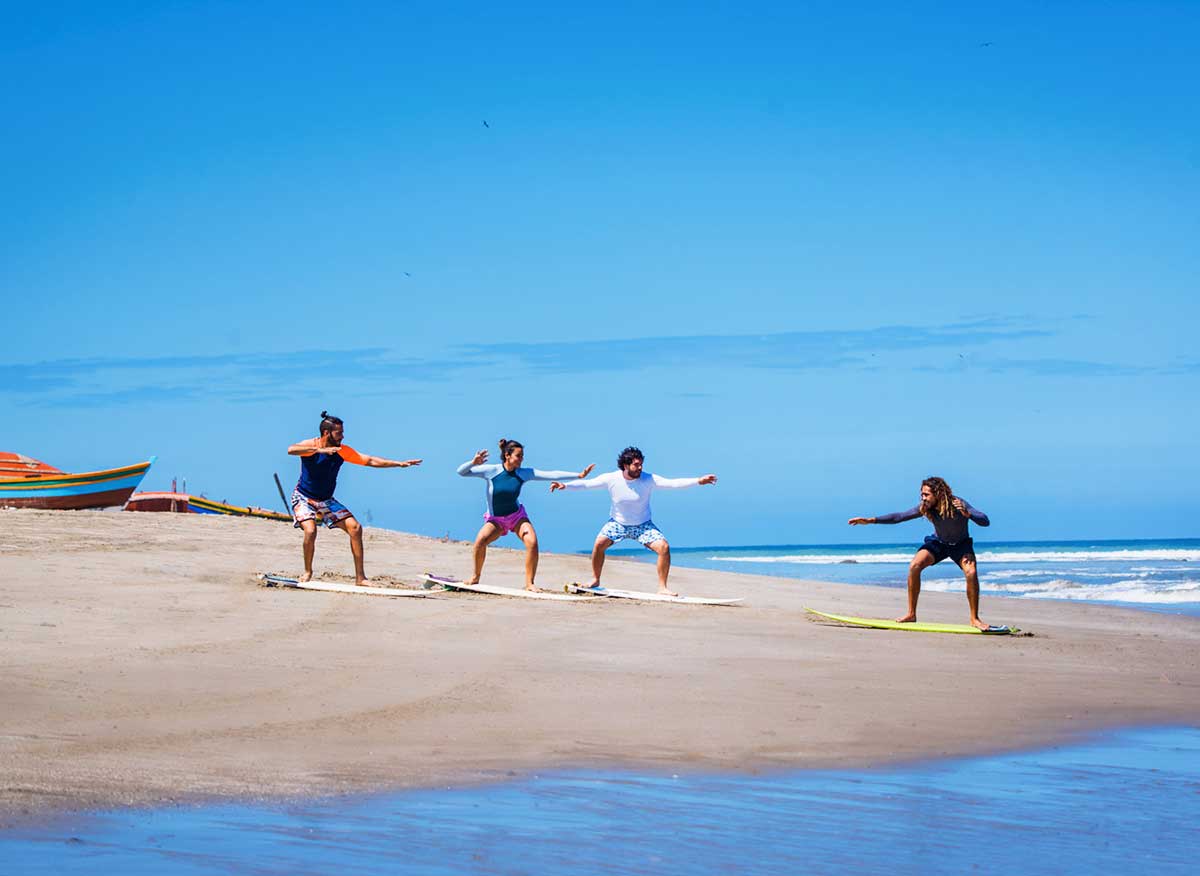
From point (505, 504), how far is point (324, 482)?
2.29 m

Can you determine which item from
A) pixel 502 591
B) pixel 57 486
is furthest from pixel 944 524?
pixel 57 486

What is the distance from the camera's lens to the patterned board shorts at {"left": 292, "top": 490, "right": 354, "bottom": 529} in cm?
1505

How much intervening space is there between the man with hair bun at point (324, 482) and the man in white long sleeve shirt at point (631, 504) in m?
2.82

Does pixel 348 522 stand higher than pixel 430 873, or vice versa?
pixel 348 522

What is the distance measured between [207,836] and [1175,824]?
159 inches

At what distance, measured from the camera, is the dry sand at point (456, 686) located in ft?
20.8

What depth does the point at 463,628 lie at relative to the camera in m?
12.0

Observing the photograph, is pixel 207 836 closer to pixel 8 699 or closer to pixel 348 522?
pixel 8 699

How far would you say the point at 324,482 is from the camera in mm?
14992

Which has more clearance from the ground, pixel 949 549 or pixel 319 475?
pixel 319 475

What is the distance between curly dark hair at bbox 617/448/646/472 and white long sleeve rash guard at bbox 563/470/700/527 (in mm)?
108

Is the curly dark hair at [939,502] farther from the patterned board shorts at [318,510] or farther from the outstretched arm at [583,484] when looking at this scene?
the patterned board shorts at [318,510]

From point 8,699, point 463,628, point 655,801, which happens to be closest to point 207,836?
point 655,801

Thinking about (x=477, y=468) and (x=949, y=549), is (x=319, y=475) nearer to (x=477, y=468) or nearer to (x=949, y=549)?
(x=477, y=468)
